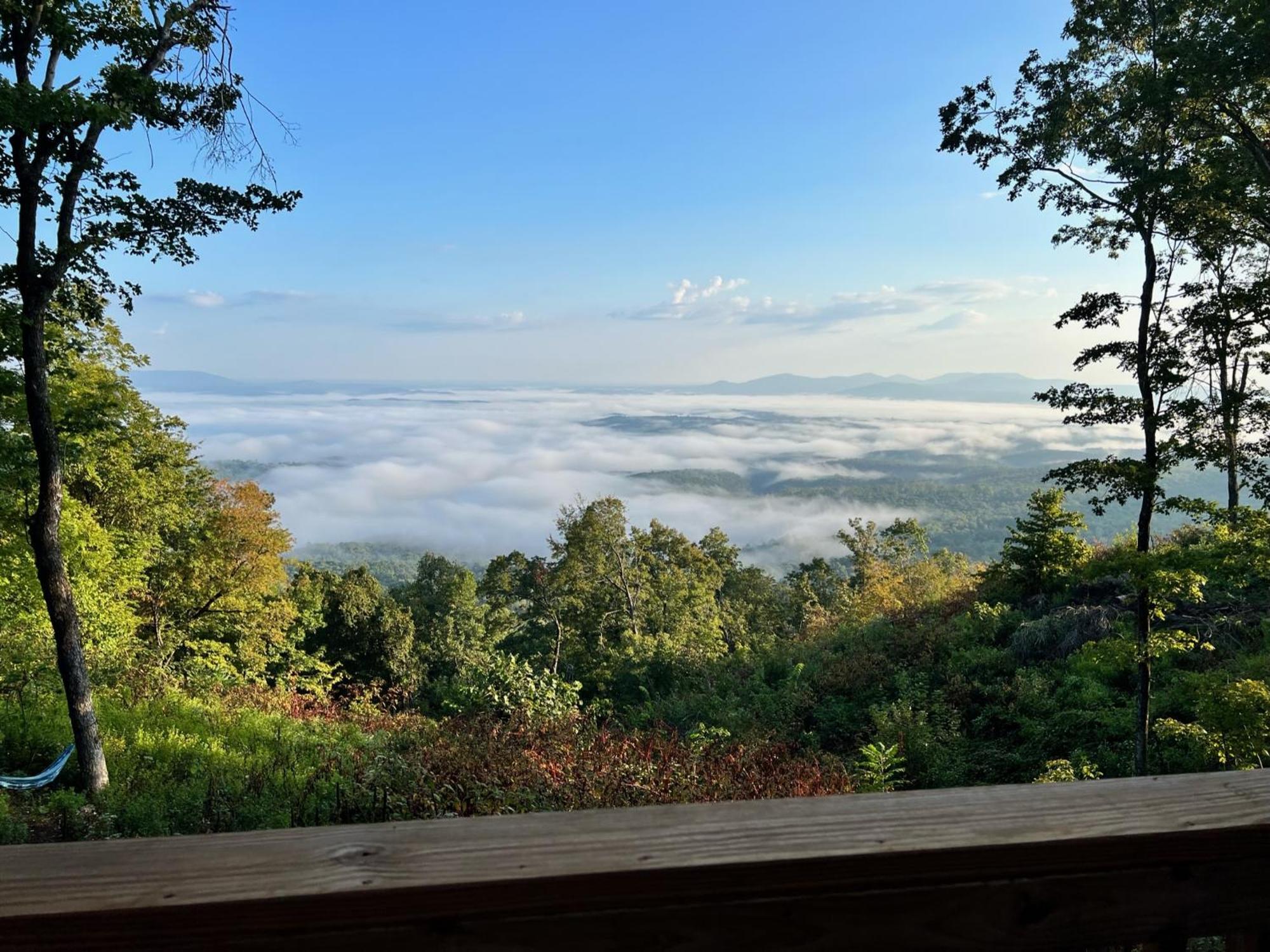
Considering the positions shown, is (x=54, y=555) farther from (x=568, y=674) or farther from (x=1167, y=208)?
(x=568, y=674)

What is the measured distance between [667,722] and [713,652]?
28.5 ft

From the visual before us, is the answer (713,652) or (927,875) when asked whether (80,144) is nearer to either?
(927,875)

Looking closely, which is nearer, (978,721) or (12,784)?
(12,784)

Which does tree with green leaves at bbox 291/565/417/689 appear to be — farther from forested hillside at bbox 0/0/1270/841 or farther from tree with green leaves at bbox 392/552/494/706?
forested hillside at bbox 0/0/1270/841

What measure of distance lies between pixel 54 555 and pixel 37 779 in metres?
2.16

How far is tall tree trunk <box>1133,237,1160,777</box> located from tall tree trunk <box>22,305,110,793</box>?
10513 millimetres

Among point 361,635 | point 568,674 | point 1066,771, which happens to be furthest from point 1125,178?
point 361,635

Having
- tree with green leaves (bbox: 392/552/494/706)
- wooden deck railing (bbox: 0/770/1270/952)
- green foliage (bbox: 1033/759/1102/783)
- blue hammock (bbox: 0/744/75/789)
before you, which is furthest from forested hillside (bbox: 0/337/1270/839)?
wooden deck railing (bbox: 0/770/1270/952)

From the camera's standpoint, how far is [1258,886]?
2.67 feet

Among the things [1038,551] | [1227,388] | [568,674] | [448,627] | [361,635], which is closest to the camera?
[1227,388]

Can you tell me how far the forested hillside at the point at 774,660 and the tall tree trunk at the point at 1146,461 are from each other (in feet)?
0.11

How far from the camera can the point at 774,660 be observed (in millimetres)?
17891

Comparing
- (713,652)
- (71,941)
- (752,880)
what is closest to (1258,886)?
(752,880)

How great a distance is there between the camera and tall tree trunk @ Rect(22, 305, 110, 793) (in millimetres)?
6836
